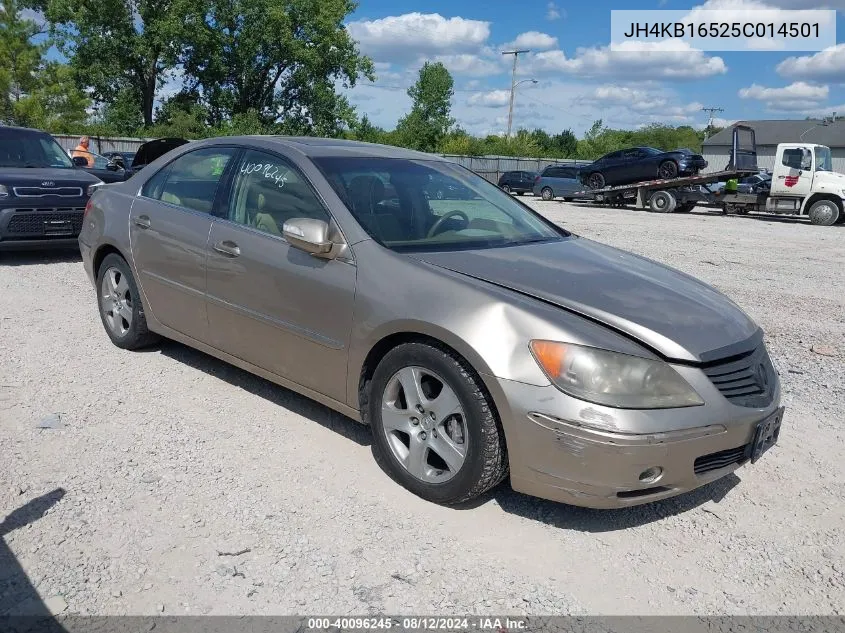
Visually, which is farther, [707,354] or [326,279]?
[326,279]

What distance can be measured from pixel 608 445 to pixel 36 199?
317 inches

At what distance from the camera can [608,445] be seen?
9.46ft

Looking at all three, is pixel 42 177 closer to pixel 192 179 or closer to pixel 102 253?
pixel 102 253

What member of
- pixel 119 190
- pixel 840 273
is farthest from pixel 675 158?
pixel 119 190

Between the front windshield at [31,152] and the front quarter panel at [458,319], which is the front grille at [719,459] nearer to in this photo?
the front quarter panel at [458,319]

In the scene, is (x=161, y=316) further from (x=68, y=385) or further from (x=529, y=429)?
(x=529, y=429)

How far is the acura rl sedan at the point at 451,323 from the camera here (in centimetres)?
298

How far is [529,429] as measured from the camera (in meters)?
3.00

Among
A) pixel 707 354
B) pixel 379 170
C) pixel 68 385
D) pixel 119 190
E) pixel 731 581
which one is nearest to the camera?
pixel 731 581

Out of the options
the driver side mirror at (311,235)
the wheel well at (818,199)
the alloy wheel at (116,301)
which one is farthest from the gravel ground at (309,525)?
the wheel well at (818,199)

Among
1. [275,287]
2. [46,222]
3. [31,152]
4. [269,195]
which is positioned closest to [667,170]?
[31,152]

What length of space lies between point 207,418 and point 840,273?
10.7 metres

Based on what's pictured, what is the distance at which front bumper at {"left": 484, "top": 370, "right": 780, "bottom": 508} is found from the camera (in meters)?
2.90

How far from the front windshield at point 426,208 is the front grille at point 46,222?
5650 mm
